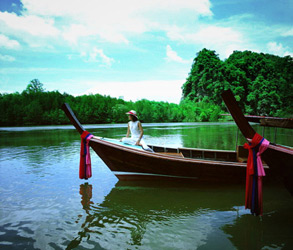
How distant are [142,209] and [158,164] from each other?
1.22m

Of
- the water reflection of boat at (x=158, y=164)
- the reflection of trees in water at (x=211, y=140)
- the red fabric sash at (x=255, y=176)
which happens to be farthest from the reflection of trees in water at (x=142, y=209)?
the reflection of trees in water at (x=211, y=140)

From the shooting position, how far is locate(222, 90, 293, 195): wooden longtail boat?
129 inches

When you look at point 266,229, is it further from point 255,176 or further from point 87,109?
point 87,109

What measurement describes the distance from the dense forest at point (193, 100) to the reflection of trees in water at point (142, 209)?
3653 centimetres

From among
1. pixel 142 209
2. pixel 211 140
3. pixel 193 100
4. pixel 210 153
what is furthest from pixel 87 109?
pixel 142 209

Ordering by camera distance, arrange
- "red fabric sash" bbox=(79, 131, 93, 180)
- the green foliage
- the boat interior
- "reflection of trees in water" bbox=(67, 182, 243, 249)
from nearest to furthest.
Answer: "reflection of trees in water" bbox=(67, 182, 243, 249) < "red fabric sash" bbox=(79, 131, 93, 180) < the boat interior < the green foliage

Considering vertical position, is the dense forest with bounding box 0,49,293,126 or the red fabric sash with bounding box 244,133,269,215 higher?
the dense forest with bounding box 0,49,293,126

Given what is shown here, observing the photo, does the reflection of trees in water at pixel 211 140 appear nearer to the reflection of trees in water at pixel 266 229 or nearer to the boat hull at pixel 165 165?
the boat hull at pixel 165 165

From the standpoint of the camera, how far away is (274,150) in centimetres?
342

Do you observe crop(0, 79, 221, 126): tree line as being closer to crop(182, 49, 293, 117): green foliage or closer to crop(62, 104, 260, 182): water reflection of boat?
crop(182, 49, 293, 117): green foliage

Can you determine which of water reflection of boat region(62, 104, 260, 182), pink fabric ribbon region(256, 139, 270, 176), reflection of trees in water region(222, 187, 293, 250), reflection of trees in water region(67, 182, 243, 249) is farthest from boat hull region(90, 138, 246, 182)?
pink fabric ribbon region(256, 139, 270, 176)

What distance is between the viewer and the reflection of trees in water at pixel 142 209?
142 inches

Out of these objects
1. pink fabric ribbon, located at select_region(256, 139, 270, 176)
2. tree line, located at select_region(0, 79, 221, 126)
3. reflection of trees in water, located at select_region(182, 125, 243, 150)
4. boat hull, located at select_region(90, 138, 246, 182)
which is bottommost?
reflection of trees in water, located at select_region(182, 125, 243, 150)

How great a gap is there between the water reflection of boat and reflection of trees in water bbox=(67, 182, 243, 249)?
12.2 inches
